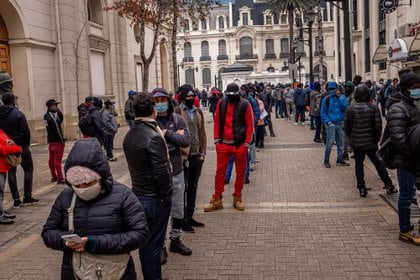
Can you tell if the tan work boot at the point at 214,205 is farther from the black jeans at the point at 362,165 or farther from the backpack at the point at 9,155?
the backpack at the point at 9,155

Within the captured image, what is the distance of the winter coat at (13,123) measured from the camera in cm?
746

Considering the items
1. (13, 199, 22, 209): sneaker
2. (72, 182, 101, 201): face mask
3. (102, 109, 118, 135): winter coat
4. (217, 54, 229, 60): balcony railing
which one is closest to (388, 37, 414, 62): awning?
(102, 109, 118, 135): winter coat

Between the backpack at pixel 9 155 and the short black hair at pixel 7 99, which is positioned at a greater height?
the short black hair at pixel 7 99

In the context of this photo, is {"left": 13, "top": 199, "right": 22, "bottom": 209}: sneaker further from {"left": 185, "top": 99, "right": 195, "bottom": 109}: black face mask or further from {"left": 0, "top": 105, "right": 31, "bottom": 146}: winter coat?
{"left": 185, "top": 99, "right": 195, "bottom": 109}: black face mask

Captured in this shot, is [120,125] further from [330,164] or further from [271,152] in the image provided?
[330,164]

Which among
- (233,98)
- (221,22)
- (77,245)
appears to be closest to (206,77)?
(221,22)

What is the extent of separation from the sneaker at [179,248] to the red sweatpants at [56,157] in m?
4.76

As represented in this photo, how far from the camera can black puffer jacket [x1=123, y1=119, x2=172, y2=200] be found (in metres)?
4.02

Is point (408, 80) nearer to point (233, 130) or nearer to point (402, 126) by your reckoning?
point (402, 126)

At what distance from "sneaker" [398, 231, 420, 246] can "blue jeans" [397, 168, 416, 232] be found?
0.05m

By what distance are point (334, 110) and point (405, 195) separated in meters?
5.07

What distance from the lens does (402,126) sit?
16.7ft

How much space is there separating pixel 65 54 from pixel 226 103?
12.3 meters

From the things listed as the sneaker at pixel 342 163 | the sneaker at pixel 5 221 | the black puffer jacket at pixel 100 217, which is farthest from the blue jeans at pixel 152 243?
the sneaker at pixel 342 163
